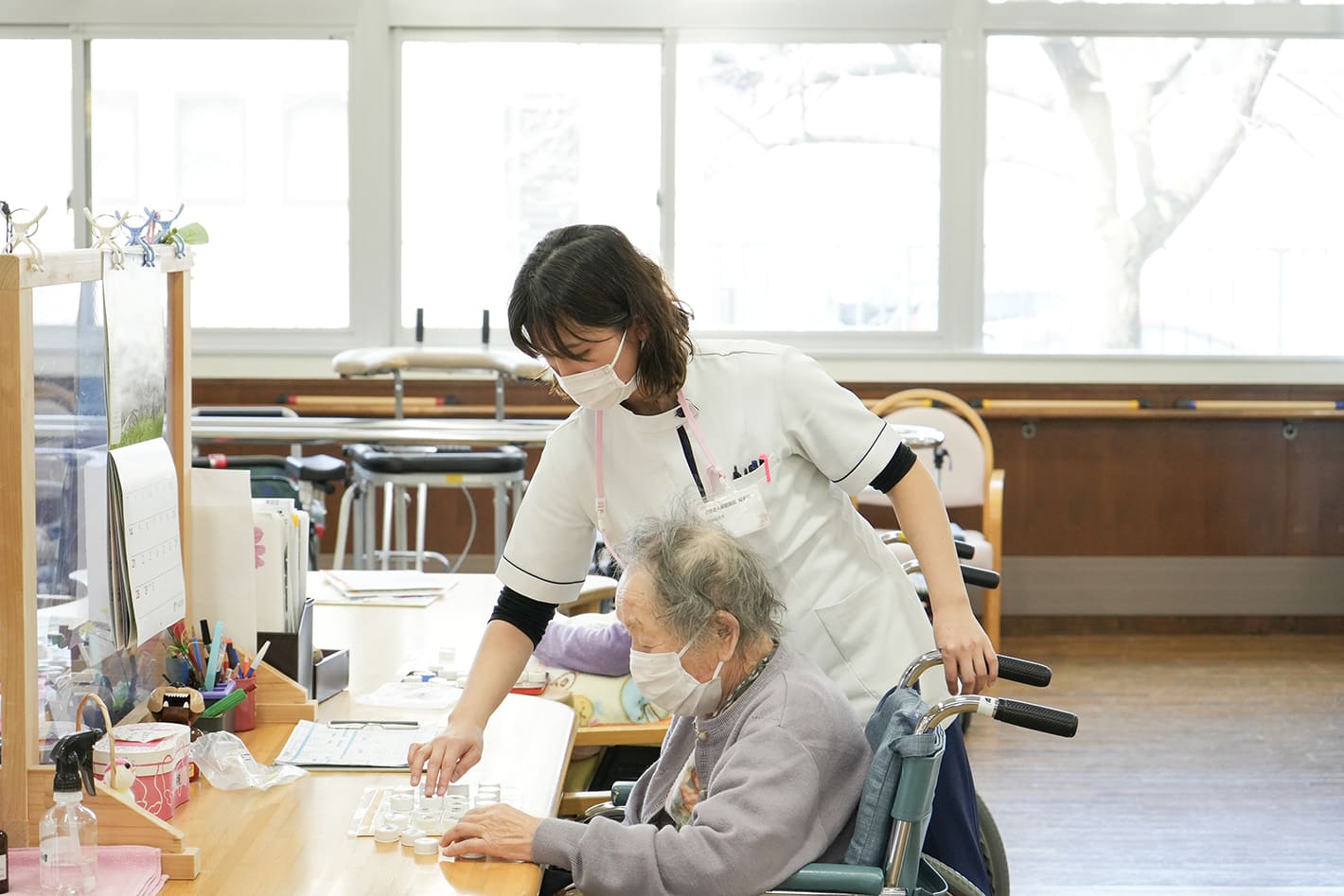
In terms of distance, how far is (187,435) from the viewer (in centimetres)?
191

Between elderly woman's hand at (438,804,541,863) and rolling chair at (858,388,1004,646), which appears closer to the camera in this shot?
elderly woman's hand at (438,804,541,863)

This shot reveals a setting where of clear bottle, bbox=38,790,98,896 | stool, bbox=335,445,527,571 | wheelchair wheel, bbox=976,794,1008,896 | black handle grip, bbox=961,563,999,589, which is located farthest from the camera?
stool, bbox=335,445,527,571

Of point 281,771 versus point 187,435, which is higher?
point 187,435

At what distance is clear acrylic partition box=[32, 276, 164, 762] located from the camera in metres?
1.45

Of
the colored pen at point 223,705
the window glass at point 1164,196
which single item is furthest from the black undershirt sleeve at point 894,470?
the window glass at point 1164,196

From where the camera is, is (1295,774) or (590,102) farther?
(590,102)

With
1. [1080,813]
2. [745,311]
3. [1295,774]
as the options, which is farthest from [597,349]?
[745,311]

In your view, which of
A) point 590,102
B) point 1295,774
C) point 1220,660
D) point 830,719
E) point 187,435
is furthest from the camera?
point 590,102

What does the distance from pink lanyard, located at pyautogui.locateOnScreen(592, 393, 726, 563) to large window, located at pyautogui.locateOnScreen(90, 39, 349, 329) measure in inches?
160

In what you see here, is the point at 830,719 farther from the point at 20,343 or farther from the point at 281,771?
the point at 20,343

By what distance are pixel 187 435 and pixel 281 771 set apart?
47 centimetres

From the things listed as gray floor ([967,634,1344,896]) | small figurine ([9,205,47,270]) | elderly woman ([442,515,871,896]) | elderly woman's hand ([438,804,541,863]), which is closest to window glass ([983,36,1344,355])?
gray floor ([967,634,1344,896])

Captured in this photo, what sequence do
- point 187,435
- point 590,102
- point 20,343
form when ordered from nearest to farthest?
point 20,343 → point 187,435 → point 590,102

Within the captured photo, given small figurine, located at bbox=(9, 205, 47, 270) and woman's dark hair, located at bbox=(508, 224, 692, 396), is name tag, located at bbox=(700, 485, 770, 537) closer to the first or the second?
woman's dark hair, located at bbox=(508, 224, 692, 396)
